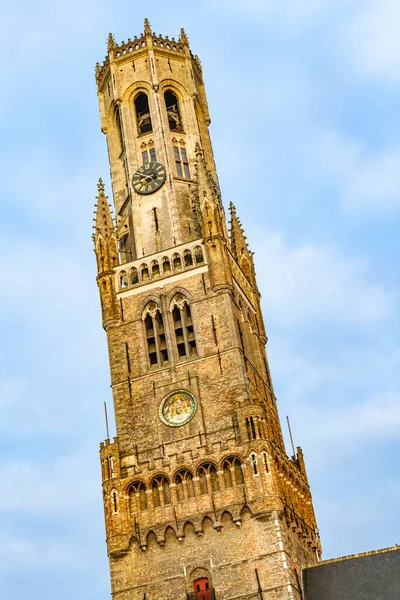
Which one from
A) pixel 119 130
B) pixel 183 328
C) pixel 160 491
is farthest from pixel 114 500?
pixel 119 130

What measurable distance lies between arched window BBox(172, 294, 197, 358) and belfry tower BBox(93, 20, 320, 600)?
83 millimetres

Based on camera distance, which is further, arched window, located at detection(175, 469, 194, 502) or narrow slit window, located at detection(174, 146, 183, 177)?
narrow slit window, located at detection(174, 146, 183, 177)

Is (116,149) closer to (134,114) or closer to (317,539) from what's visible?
(134,114)

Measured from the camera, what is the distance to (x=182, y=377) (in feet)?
177

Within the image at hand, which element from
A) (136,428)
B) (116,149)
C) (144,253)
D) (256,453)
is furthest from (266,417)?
(116,149)

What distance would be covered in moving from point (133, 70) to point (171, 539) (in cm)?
3437

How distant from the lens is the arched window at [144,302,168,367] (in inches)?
2184

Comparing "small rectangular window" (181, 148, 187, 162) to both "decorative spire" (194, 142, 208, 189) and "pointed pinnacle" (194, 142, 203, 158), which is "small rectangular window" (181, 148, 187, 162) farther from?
"decorative spire" (194, 142, 208, 189)

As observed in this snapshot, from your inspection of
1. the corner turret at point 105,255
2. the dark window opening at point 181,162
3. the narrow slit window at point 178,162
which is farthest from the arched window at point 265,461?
the narrow slit window at point 178,162

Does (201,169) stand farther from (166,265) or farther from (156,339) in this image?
(156,339)

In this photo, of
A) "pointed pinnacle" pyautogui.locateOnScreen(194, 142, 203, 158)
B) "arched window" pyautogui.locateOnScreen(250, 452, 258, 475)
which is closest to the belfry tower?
"arched window" pyautogui.locateOnScreen(250, 452, 258, 475)

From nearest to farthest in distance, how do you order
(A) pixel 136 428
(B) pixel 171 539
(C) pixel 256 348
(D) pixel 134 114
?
(B) pixel 171 539 → (A) pixel 136 428 → (C) pixel 256 348 → (D) pixel 134 114

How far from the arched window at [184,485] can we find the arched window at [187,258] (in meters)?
13.3

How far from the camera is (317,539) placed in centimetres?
5484
